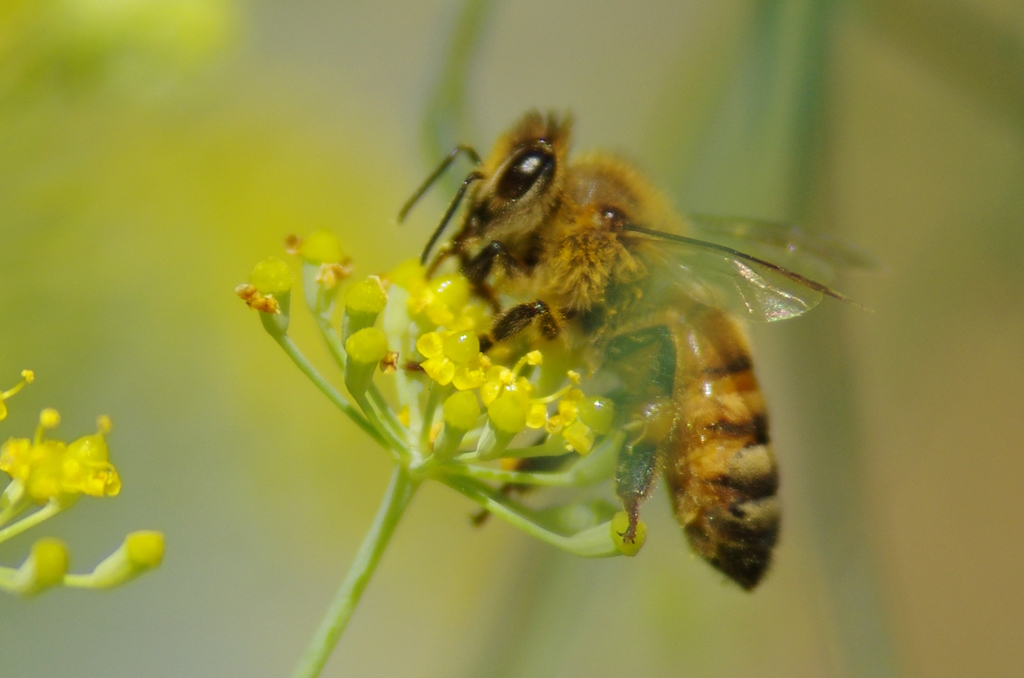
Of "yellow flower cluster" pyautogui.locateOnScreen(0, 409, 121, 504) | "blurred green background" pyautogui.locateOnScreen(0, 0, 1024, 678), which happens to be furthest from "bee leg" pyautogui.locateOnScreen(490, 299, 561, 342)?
"blurred green background" pyautogui.locateOnScreen(0, 0, 1024, 678)

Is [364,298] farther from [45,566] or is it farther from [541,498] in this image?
[541,498]

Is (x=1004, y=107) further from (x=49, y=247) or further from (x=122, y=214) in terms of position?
(x=122, y=214)

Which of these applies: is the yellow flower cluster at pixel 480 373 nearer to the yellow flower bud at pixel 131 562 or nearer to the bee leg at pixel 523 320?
the bee leg at pixel 523 320

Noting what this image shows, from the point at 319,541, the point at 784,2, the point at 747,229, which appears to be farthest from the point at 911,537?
the point at 747,229

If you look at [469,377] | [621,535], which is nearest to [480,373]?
[469,377]

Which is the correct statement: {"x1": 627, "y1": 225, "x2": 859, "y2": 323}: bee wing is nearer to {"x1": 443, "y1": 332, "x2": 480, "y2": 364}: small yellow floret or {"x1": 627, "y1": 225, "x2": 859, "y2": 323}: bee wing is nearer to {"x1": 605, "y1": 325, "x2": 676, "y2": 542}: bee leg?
{"x1": 605, "y1": 325, "x2": 676, "y2": 542}: bee leg

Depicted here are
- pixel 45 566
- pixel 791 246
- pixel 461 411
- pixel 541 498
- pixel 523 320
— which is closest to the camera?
pixel 45 566
